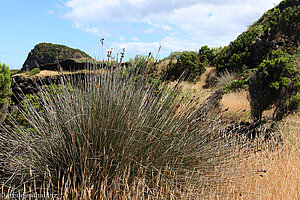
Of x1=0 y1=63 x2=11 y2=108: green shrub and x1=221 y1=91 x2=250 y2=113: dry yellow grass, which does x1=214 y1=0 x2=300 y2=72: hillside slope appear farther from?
x1=0 y1=63 x2=11 y2=108: green shrub

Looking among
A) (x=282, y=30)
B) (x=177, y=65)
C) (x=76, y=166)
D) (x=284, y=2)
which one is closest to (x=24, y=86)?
(x=177, y=65)

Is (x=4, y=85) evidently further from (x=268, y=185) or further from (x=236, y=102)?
(x=236, y=102)

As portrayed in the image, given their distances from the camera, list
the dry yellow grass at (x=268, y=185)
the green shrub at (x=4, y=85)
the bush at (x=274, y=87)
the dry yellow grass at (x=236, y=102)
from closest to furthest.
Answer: the dry yellow grass at (x=268, y=185) → the bush at (x=274, y=87) → the green shrub at (x=4, y=85) → the dry yellow grass at (x=236, y=102)

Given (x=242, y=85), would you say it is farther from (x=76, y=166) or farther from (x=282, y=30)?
(x=76, y=166)

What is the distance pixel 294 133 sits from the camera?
561 centimetres

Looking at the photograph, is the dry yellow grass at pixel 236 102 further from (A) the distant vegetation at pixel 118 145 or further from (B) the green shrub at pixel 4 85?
(B) the green shrub at pixel 4 85

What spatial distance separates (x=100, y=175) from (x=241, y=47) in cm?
1643

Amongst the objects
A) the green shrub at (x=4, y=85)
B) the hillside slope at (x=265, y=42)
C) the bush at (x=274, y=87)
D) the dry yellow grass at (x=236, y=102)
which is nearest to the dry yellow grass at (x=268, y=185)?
the bush at (x=274, y=87)

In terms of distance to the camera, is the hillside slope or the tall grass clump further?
the hillside slope

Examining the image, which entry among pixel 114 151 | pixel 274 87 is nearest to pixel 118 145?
pixel 114 151

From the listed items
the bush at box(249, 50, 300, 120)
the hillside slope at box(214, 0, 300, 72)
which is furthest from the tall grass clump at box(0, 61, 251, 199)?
the hillside slope at box(214, 0, 300, 72)

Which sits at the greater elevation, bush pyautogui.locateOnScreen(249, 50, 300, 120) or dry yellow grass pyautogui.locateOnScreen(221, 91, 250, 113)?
bush pyautogui.locateOnScreen(249, 50, 300, 120)

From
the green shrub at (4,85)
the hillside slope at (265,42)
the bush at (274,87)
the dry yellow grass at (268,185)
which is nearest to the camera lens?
the dry yellow grass at (268,185)

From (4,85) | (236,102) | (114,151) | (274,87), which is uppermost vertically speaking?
(274,87)
